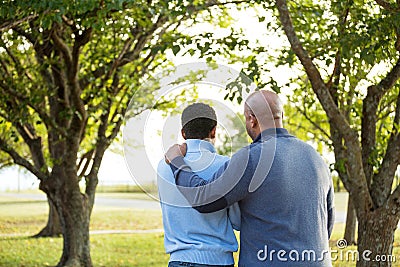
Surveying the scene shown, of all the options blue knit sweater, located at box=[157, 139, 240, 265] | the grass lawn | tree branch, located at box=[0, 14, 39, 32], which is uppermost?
tree branch, located at box=[0, 14, 39, 32]

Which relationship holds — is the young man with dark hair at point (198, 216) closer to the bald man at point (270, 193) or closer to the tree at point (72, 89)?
the bald man at point (270, 193)

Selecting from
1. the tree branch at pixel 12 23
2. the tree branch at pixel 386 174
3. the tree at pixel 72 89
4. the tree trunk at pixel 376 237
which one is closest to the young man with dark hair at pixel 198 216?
the tree trunk at pixel 376 237

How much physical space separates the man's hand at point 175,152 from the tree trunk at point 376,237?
161 inches

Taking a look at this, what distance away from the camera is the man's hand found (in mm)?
3959

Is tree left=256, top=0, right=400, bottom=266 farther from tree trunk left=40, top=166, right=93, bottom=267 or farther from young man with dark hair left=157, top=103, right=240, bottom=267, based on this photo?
tree trunk left=40, top=166, right=93, bottom=267

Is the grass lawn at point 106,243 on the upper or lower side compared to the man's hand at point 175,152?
lower

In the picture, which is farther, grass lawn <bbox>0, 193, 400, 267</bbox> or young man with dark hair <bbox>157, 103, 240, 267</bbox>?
grass lawn <bbox>0, 193, 400, 267</bbox>

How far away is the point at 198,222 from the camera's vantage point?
3.95 meters

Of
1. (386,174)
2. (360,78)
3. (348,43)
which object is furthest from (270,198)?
(360,78)

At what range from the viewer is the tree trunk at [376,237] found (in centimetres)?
745

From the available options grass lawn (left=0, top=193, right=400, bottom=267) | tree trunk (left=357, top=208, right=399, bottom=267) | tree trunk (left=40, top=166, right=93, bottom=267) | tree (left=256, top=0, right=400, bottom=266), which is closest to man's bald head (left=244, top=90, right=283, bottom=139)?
tree (left=256, top=0, right=400, bottom=266)

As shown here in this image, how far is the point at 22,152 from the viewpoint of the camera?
25000mm

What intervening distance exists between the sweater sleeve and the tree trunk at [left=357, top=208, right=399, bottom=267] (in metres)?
4.04

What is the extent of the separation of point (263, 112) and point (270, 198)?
0.51 meters
